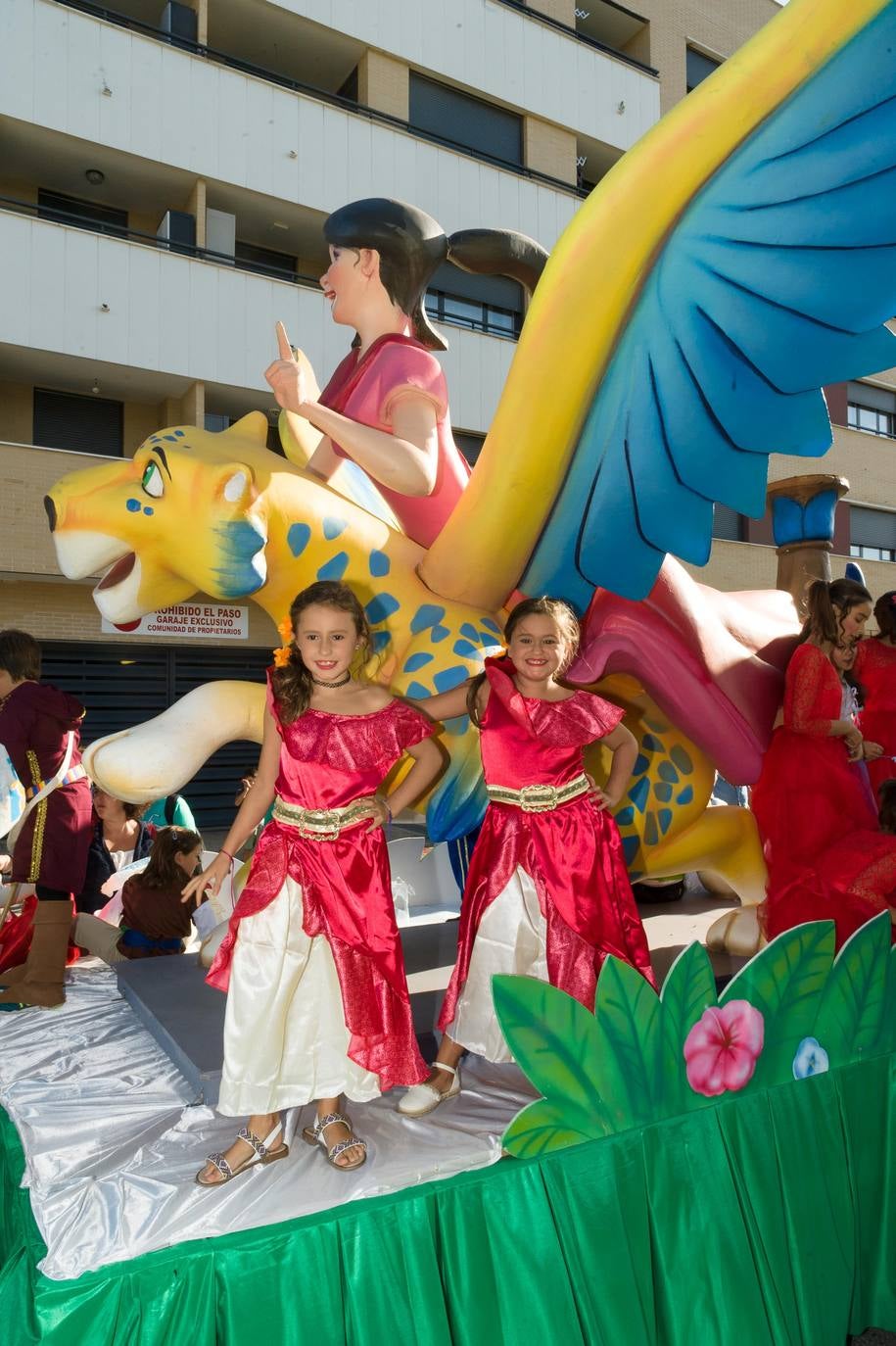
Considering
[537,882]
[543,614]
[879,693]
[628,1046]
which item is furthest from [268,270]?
[628,1046]

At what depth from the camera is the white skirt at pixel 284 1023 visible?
152 centimetres

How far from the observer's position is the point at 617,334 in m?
1.82

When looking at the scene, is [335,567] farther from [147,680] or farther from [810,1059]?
[147,680]

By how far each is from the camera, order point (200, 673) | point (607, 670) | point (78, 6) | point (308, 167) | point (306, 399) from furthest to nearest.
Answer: point (200, 673)
point (308, 167)
point (78, 6)
point (607, 670)
point (306, 399)

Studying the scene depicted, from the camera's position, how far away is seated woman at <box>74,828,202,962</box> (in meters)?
2.93

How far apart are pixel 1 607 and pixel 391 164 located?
523 cm

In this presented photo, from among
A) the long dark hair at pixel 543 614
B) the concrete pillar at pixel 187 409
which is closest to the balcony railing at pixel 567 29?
the concrete pillar at pixel 187 409

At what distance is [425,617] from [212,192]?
25.0ft

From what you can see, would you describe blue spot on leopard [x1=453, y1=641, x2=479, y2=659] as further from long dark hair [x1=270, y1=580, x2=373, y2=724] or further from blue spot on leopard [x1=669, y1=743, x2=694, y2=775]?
blue spot on leopard [x1=669, y1=743, x2=694, y2=775]

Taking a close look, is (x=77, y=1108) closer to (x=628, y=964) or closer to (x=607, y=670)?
(x=628, y=964)

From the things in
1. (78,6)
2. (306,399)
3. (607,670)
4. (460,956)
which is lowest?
(460,956)

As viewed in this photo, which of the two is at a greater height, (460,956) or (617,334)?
(617,334)

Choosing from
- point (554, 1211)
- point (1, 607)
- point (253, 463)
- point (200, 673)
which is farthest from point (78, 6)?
point (554, 1211)

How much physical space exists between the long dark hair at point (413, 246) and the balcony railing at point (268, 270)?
20.1 ft
